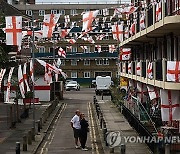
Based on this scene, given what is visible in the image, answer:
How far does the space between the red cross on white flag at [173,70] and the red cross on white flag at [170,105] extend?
0.88 m

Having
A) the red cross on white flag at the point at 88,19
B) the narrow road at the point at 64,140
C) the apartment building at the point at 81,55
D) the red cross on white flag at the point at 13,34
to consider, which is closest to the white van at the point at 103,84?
the apartment building at the point at 81,55

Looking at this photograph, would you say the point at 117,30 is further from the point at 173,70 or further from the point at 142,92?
the point at 173,70

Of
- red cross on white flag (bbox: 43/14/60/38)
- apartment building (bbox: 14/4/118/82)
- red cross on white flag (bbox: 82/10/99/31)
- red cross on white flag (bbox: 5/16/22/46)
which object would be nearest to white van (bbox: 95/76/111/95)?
apartment building (bbox: 14/4/118/82)

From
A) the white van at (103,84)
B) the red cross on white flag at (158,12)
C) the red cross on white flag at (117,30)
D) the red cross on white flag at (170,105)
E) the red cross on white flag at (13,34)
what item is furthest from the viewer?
the white van at (103,84)

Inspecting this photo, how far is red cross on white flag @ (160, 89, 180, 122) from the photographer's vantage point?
1942cm

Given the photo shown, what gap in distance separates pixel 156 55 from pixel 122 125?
17.9 feet

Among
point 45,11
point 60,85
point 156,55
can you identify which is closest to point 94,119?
point 156,55

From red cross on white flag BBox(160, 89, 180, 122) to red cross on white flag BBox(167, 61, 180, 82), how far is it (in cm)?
88

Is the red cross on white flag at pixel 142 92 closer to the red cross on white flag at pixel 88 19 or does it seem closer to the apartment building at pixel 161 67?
the apartment building at pixel 161 67

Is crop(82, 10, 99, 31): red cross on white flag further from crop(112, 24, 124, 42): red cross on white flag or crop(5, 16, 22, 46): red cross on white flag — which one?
crop(112, 24, 124, 42): red cross on white flag

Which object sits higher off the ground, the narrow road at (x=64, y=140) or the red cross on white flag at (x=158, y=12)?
the red cross on white flag at (x=158, y=12)

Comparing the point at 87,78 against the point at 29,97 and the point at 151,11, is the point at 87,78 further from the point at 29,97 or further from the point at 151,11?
the point at 151,11

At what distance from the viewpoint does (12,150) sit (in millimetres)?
22812

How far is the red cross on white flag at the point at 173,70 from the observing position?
A: 62.4 feet
